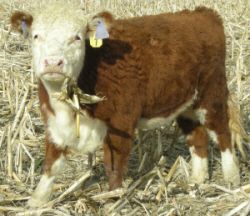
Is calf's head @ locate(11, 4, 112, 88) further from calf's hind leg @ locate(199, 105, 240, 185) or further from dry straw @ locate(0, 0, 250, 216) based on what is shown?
calf's hind leg @ locate(199, 105, 240, 185)

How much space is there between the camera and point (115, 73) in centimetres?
547

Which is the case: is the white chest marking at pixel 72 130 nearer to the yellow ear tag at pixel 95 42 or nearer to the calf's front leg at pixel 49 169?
the calf's front leg at pixel 49 169

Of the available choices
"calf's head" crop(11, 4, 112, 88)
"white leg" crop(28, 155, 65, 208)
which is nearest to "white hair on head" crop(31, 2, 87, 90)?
"calf's head" crop(11, 4, 112, 88)

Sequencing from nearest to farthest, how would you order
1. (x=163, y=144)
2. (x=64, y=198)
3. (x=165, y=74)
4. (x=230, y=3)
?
(x=64, y=198) < (x=165, y=74) < (x=163, y=144) < (x=230, y=3)

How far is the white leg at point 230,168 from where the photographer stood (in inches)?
257

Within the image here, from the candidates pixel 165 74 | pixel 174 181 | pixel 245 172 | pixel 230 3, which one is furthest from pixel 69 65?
pixel 230 3

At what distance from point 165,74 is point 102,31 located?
0.86 metres

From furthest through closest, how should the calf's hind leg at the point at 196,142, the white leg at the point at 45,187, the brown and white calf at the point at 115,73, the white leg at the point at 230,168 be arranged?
the calf's hind leg at the point at 196,142 → the white leg at the point at 230,168 → the white leg at the point at 45,187 → the brown and white calf at the point at 115,73

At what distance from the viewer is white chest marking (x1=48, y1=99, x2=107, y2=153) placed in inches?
214

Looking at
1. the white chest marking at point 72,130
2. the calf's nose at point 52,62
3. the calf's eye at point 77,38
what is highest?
the calf's eye at point 77,38

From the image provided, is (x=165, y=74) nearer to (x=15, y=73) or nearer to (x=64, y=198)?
(x=64, y=198)

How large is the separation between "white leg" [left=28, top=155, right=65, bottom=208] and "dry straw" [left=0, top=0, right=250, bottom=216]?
0.40 feet

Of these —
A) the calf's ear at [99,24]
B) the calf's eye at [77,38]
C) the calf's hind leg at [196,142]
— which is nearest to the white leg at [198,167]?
the calf's hind leg at [196,142]

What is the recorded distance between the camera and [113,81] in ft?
17.9
